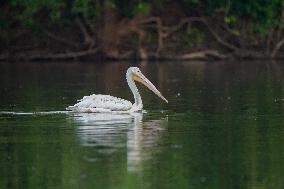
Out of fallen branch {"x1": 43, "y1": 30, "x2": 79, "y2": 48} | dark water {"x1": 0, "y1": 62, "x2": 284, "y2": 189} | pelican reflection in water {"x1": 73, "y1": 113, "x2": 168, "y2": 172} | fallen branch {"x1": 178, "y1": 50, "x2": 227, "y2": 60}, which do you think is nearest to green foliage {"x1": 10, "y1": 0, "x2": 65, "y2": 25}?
fallen branch {"x1": 43, "y1": 30, "x2": 79, "y2": 48}

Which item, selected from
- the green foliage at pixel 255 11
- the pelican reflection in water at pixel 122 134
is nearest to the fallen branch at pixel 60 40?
the green foliage at pixel 255 11

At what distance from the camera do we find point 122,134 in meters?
20.9

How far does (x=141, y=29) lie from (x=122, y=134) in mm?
32117

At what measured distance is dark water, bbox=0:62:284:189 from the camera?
1633 centimetres

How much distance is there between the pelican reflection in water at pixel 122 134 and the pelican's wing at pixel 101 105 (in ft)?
0.56

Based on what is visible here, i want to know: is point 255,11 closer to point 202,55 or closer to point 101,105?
point 202,55

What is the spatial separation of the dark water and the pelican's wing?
441mm

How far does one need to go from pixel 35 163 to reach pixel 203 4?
37.4 m

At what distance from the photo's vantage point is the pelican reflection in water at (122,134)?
18.4 m

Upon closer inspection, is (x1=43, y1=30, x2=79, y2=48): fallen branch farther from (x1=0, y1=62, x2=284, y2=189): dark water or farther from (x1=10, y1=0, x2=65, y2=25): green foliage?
(x1=0, y1=62, x2=284, y2=189): dark water

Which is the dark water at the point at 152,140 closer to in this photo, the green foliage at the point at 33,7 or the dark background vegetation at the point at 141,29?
the green foliage at the point at 33,7

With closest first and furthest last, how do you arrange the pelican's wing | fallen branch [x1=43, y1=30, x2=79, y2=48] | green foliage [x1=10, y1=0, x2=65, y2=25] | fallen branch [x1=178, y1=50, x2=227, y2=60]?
1. the pelican's wing
2. green foliage [x1=10, y1=0, x2=65, y2=25]
3. fallen branch [x1=178, y1=50, x2=227, y2=60]
4. fallen branch [x1=43, y1=30, x2=79, y2=48]

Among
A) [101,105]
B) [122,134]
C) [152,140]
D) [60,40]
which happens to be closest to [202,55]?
[60,40]

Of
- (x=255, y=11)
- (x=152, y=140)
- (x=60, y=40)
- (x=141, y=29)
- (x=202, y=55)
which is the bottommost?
(x=152, y=140)
